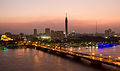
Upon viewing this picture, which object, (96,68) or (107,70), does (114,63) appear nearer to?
(107,70)

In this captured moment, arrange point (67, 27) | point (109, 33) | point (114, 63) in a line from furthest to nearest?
point (109, 33)
point (67, 27)
point (114, 63)

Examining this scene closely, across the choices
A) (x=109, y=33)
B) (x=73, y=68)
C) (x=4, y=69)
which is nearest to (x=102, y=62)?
(x=73, y=68)

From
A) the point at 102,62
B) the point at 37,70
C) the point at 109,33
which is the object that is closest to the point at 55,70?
the point at 37,70

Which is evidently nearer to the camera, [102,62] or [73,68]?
[102,62]

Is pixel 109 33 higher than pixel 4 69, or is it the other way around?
pixel 109 33

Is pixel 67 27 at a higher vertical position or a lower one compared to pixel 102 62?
higher

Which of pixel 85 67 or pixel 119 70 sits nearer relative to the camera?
pixel 119 70

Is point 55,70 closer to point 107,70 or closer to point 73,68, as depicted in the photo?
point 73,68

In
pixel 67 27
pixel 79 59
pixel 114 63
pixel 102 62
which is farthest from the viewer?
pixel 67 27

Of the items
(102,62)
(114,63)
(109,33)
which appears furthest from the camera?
(109,33)
